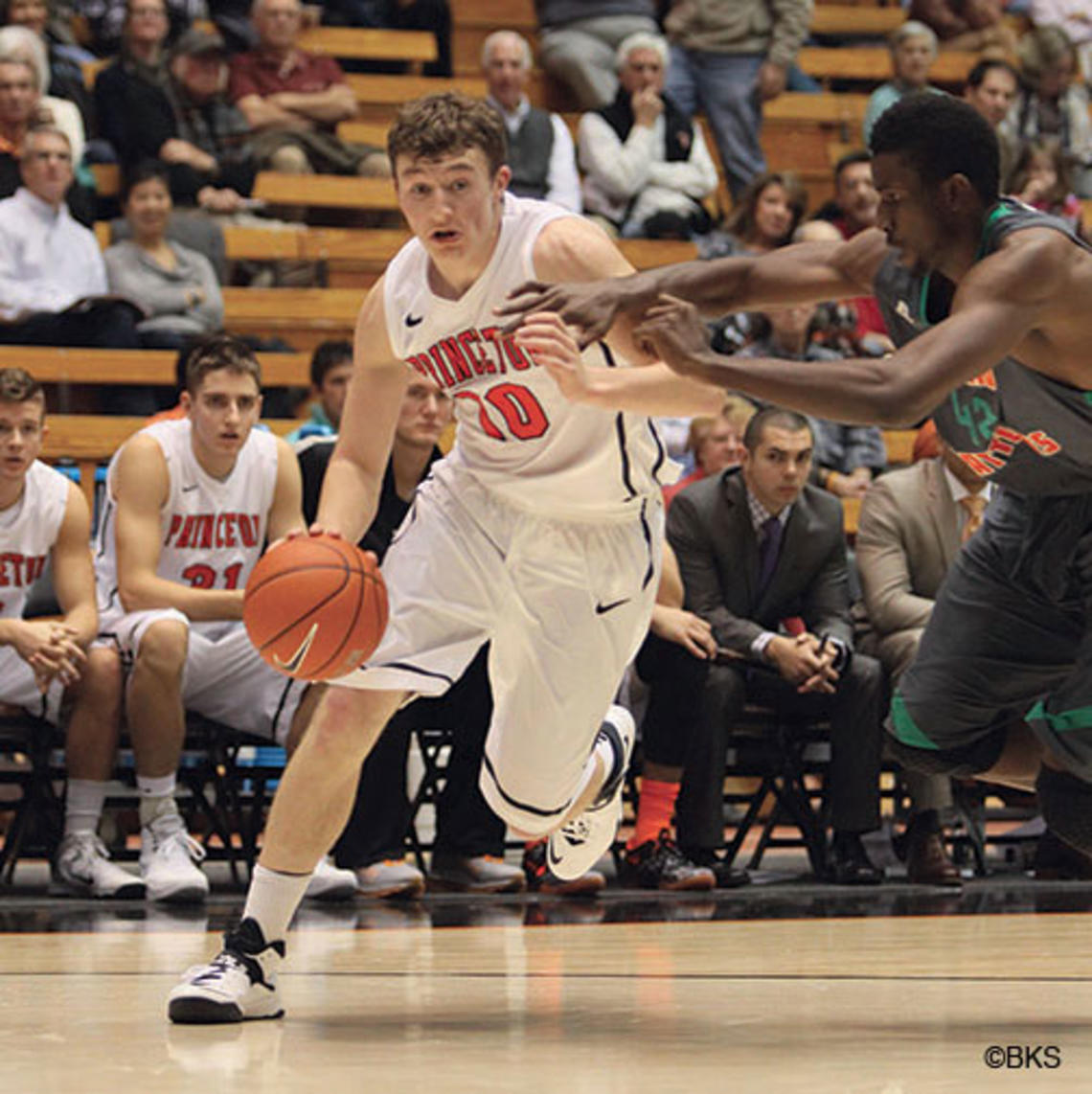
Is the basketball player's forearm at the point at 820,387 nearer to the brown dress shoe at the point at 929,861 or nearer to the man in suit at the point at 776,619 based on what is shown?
the man in suit at the point at 776,619

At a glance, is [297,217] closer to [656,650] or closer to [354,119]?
[354,119]

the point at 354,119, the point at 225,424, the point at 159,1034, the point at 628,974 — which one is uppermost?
the point at 354,119

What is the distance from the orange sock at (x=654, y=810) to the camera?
605 cm

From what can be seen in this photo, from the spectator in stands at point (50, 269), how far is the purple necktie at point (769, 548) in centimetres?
307

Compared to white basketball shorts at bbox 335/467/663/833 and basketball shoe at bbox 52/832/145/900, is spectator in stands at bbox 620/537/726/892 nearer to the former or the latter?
basketball shoe at bbox 52/832/145/900

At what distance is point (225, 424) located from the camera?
19.8 ft

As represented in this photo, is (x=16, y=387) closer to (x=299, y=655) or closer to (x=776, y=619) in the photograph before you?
(x=776, y=619)

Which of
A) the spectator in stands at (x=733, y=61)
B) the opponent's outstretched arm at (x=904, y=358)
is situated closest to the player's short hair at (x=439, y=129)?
the opponent's outstretched arm at (x=904, y=358)

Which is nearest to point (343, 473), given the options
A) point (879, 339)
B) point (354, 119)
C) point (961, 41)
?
point (879, 339)

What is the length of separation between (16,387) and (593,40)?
5.88 metres

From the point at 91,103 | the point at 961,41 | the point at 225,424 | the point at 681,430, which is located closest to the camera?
the point at 225,424

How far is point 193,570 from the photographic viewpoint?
618 centimetres

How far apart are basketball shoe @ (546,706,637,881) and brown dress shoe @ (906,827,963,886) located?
1.93 metres

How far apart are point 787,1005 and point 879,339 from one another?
568 cm
